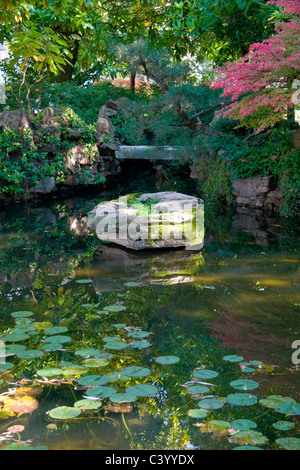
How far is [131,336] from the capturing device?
3.39 meters

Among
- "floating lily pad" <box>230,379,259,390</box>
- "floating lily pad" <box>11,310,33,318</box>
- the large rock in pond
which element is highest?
the large rock in pond

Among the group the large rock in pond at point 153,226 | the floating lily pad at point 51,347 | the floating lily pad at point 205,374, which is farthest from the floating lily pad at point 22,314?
the large rock in pond at point 153,226

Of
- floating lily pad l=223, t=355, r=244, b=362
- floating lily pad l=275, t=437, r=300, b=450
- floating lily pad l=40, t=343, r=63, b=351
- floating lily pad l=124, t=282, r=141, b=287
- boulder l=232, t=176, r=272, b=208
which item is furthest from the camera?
boulder l=232, t=176, r=272, b=208

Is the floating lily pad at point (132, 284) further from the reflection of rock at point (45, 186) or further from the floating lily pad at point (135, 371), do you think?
the reflection of rock at point (45, 186)

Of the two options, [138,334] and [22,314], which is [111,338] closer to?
[138,334]

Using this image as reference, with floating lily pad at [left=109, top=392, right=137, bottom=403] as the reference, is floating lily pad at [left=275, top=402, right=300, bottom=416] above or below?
below

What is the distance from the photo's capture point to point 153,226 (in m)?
6.11

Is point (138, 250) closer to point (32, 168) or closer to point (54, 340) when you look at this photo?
point (54, 340)

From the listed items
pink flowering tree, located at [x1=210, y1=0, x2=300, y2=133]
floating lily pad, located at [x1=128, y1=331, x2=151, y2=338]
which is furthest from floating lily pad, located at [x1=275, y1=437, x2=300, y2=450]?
pink flowering tree, located at [x1=210, y1=0, x2=300, y2=133]

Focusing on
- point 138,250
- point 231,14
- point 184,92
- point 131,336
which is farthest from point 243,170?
point 131,336

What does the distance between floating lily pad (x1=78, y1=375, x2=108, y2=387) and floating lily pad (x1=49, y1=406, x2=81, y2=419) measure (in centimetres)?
24

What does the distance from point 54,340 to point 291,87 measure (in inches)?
232

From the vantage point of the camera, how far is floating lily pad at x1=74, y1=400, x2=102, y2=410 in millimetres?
2428

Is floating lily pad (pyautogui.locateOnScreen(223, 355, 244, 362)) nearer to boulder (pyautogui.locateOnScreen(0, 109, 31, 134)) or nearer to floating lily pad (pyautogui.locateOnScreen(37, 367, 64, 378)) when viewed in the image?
floating lily pad (pyautogui.locateOnScreen(37, 367, 64, 378))
